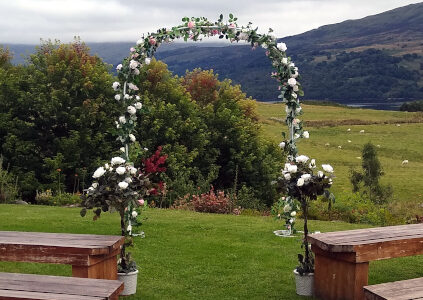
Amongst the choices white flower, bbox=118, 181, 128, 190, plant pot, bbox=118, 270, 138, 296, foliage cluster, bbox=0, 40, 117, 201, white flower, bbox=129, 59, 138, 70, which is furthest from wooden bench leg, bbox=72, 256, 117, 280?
foliage cluster, bbox=0, 40, 117, 201

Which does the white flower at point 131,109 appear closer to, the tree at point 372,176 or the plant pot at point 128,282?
the plant pot at point 128,282

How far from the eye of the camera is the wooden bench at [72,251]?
5816mm

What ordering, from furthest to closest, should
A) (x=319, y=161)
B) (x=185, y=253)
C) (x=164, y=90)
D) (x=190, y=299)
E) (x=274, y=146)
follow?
(x=319, y=161) → (x=274, y=146) → (x=164, y=90) → (x=185, y=253) → (x=190, y=299)

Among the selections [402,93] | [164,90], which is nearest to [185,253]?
[164,90]

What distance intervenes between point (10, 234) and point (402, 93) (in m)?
192

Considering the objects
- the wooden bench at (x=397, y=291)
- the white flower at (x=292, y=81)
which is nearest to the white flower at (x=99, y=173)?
the wooden bench at (x=397, y=291)

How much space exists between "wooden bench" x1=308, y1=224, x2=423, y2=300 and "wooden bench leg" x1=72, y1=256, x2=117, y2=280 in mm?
2673

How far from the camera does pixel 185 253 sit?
894cm

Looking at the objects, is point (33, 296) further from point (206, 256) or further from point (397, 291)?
point (206, 256)

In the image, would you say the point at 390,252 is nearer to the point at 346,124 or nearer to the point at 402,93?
the point at 346,124

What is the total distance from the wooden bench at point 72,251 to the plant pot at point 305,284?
99.8 inches

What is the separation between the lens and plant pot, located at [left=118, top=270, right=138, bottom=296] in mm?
6684

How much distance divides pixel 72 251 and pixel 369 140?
113 ft

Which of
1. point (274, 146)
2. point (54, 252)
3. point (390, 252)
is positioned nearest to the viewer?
point (54, 252)
